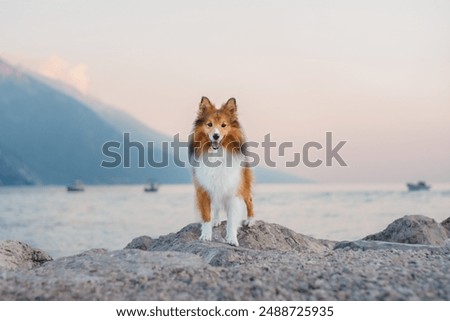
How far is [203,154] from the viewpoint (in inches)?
404

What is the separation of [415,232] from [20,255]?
7.62m

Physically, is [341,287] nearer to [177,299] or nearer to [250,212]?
[177,299]

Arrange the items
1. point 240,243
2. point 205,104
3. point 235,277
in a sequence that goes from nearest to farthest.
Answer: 1. point 235,277
2. point 205,104
3. point 240,243

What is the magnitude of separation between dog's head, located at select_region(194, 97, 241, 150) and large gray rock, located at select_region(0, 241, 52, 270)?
170 inches

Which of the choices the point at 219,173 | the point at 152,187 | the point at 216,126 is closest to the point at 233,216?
the point at 219,173

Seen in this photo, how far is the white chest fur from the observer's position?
10.3 m

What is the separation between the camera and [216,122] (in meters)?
9.87

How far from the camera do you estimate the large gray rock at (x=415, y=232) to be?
12.8 m

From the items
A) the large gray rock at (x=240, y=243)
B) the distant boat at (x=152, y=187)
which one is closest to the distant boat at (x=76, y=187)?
the distant boat at (x=152, y=187)

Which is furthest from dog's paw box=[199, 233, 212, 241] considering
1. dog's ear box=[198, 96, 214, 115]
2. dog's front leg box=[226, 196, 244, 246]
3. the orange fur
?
dog's ear box=[198, 96, 214, 115]

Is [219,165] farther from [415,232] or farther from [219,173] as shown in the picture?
[415,232]

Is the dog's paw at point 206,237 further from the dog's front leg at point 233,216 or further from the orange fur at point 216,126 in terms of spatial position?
the orange fur at point 216,126

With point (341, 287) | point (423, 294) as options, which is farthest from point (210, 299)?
point (423, 294)

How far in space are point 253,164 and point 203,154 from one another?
1097 millimetres
